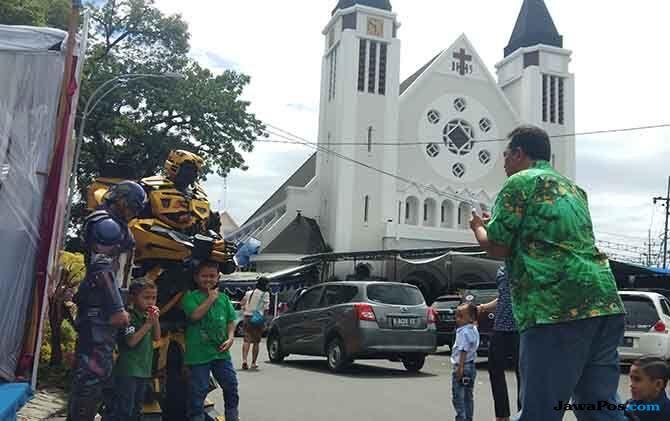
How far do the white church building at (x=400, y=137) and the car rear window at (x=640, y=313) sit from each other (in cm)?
2498

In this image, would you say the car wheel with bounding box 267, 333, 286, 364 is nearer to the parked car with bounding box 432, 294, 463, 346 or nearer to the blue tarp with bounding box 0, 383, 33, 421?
the parked car with bounding box 432, 294, 463, 346

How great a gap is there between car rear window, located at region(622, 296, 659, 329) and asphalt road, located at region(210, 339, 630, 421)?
4.04 ft

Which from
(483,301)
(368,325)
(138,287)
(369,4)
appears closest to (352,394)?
(368,325)

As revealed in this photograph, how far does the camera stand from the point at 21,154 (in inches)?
182

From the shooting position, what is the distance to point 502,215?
2.96 meters

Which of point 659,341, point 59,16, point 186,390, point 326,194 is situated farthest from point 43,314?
point 326,194

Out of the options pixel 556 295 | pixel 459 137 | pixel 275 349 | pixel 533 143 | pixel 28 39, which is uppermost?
pixel 459 137

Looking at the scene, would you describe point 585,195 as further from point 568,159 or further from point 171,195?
point 568,159

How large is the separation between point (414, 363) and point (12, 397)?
28.3ft

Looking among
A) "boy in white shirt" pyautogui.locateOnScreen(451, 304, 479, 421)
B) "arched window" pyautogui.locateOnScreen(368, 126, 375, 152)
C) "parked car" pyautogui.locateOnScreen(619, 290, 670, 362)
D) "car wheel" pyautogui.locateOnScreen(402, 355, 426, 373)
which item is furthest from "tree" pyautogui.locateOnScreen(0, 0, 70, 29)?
"arched window" pyautogui.locateOnScreen(368, 126, 375, 152)

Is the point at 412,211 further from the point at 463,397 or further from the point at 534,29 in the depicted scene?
the point at 463,397

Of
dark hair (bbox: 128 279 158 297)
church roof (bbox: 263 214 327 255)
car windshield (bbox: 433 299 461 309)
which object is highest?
church roof (bbox: 263 214 327 255)

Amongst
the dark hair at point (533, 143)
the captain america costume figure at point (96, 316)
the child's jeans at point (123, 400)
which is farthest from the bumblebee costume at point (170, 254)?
the dark hair at point (533, 143)

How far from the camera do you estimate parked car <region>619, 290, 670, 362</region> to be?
12016 millimetres
